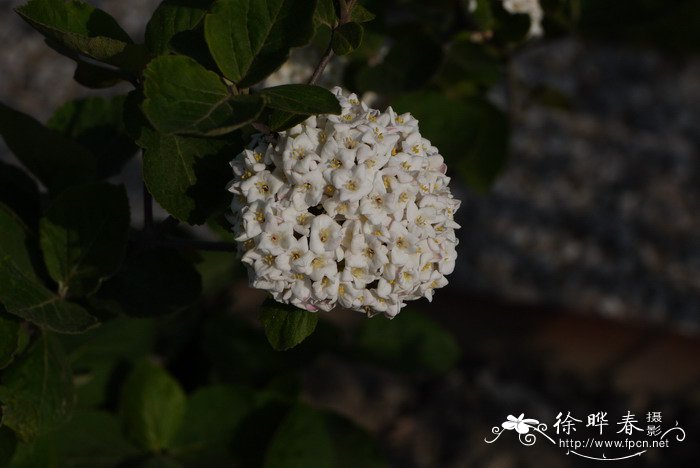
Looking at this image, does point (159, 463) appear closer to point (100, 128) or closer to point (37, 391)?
point (37, 391)

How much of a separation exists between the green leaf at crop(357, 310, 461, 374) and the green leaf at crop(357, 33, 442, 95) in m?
0.61

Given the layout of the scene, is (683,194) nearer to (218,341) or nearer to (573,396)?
(573,396)

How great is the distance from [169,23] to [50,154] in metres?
0.33

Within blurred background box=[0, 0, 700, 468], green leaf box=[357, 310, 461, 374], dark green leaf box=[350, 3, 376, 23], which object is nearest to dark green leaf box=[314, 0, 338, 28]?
dark green leaf box=[350, 3, 376, 23]

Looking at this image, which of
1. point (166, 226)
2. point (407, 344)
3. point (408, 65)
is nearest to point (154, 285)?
point (166, 226)

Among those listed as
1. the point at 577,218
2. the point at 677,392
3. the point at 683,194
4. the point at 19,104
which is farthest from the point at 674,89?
the point at 19,104

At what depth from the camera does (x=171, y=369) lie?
195 centimetres

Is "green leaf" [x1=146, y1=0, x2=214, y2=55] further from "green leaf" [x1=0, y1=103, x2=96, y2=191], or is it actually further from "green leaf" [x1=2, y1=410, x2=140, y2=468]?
"green leaf" [x1=2, y1=410, x2=140, y2=468]

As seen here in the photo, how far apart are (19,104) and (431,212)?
309cm

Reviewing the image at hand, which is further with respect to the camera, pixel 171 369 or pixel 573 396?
pixel 573 396

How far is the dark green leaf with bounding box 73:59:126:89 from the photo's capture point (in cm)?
102

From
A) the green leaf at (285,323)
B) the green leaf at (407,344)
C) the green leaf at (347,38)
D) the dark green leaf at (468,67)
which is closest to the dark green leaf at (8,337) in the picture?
the green leaf at (285,323)

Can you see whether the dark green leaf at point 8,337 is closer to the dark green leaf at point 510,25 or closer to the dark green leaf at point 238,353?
the dark green leaf at point 238,353

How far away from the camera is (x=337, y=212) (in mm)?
906
